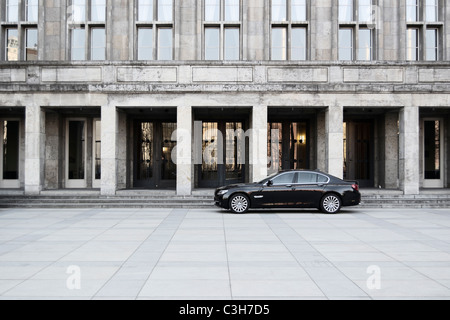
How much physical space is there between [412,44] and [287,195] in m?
10.9

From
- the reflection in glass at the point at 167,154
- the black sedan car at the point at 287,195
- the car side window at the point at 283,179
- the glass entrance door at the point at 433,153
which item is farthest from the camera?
the reflection in glass at the point at 167,154

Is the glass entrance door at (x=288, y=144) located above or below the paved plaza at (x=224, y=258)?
above

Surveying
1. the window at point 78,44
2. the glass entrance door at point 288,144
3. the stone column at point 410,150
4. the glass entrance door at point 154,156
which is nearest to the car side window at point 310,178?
the stone column at point 410,150

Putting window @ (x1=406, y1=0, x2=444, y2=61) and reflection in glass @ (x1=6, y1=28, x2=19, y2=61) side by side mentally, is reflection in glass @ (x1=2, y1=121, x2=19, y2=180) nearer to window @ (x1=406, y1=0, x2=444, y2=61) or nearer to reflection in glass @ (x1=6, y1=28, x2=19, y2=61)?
reflection in glass @ (x1=6, y1=28, x2=19, y2=61)

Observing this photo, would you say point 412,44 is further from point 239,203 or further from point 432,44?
point 239,203

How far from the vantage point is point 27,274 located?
6492 mm

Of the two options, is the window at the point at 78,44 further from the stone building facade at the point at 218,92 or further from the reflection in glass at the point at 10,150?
the reflection in glass at the point at 10,150

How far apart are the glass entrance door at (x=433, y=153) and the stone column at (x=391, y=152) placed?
190 centimetres

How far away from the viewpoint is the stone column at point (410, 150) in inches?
693

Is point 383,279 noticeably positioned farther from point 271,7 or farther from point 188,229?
point 271,7

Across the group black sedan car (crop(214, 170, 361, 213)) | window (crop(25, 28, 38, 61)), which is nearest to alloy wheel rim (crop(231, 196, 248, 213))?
black sedan car (crop(214, 170, 361, 213))

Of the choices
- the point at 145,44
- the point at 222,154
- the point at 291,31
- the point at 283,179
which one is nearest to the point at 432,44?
the point at 291,31

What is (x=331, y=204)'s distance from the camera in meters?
14.7
